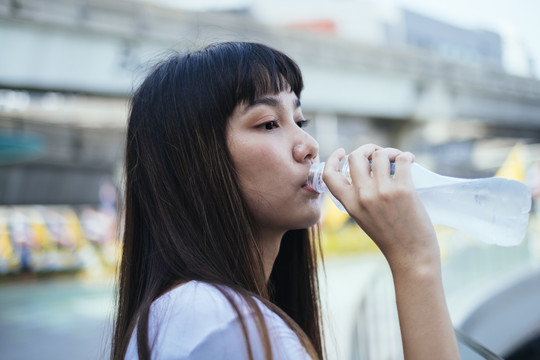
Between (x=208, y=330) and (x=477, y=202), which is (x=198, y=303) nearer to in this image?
(x=208, y=330)

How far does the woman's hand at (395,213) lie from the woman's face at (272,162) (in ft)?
0.89

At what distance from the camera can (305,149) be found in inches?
52.1

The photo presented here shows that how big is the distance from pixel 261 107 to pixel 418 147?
22.8 metres

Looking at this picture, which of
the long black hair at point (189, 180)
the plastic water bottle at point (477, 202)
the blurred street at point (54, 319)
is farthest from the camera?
the blurred street at point (54, 319)

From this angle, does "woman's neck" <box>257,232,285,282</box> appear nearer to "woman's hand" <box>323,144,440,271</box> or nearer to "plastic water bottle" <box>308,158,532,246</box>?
"plastic water bottle" <box>308,158,532,246</box>

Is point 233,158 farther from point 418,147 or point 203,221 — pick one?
point 418,147

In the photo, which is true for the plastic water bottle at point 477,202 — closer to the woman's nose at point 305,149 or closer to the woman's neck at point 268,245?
the woman's nose at point 305,149

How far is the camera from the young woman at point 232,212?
932 mm

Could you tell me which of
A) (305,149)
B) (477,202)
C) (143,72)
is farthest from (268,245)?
(143,72)

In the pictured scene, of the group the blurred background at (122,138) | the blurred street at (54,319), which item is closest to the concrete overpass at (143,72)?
the blurred background at (122,138)

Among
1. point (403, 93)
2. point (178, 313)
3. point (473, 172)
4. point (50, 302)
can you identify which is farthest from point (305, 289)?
point (473, 172)

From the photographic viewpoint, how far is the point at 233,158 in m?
1.27

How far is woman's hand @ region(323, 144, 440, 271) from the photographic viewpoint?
1005mm

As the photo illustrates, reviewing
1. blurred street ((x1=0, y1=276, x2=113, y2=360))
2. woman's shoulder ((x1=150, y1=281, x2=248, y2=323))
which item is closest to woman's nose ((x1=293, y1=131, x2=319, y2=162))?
woman's shoulder ((x1=150, y1=281, x2=248, y2=323))
